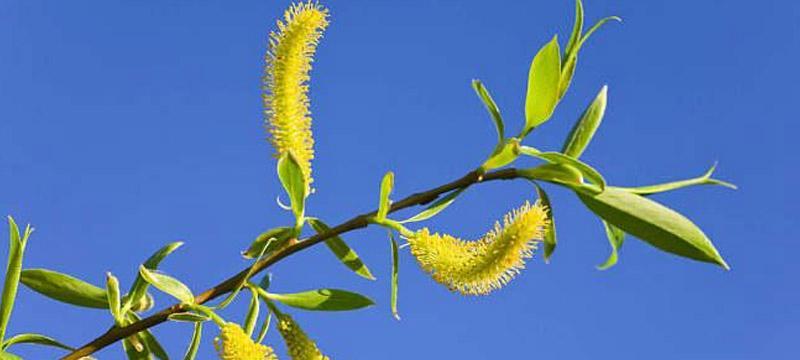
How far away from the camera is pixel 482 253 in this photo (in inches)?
63.4

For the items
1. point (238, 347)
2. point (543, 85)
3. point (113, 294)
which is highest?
point (543, 85)

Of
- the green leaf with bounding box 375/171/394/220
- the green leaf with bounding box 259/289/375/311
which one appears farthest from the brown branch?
the green leaf with bounding box 259/289/375/311

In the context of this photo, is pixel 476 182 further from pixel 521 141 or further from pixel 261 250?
pixel 261 250

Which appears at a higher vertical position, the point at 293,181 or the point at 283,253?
the point at 293,181

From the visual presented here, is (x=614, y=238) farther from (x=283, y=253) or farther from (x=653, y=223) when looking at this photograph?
(x=283, y=253)

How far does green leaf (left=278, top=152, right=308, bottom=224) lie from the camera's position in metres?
1.67

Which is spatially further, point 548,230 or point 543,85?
point 548,230

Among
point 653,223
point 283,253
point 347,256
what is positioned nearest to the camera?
point 653,223

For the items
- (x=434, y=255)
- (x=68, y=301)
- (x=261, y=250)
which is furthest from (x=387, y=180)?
(x=68, y=301)

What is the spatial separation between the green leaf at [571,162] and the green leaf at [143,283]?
0.63 metres

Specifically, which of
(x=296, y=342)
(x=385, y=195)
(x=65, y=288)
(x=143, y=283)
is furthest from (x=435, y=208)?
(x=65, y=288)

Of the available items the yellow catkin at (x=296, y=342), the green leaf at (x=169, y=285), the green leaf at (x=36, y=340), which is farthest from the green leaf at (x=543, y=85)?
the green leaf at (x=36, y=340)

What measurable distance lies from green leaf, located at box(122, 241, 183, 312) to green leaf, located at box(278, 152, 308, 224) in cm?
26

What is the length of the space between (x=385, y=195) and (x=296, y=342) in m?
0.28
